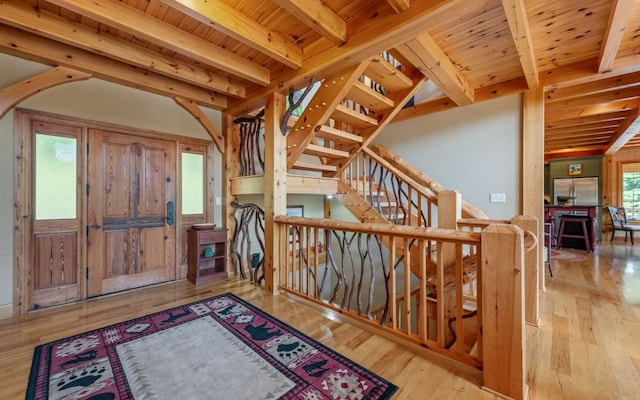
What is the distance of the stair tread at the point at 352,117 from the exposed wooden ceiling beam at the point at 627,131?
408 cm

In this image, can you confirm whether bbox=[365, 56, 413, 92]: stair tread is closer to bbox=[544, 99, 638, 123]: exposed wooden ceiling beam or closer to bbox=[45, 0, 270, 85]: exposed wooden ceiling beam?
bbox=[45, 0, 270, 85]: exposed wooden ceiling beam

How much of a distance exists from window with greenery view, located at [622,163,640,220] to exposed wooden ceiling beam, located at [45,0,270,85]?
10.0 m

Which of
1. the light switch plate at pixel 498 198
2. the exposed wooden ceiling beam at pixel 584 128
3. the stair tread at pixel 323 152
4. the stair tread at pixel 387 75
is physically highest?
the exposed wooden ceiling beam at pixel 584 128

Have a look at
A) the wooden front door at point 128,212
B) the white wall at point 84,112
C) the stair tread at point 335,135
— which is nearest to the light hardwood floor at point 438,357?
the wooden front door at point 128,212

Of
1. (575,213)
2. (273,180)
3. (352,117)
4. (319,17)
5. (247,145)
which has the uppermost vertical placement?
(319,17)

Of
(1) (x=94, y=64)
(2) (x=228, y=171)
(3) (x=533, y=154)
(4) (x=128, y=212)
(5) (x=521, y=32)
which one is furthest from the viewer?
(2) (x=228, y=171)

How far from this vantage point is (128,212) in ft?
10.3

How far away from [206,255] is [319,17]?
119 inches

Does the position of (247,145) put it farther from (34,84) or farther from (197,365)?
(197,365)

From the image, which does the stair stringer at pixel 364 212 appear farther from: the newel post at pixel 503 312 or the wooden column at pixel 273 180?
the newel post at pixel 503 312

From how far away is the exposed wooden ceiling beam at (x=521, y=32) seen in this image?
6.06ft

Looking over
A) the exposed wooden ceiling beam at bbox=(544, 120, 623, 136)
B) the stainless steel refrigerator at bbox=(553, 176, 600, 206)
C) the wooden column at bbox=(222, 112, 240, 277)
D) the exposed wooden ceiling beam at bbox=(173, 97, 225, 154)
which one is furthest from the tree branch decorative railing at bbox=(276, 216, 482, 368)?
the stainless steel refrigerator at bbox=(553, 176, 600, 206)

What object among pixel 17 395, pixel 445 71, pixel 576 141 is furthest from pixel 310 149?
pixel 576 141

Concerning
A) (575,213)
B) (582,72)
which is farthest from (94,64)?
(575,213)
